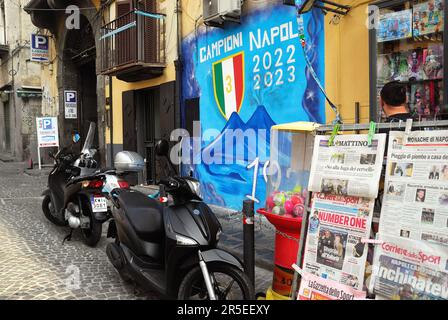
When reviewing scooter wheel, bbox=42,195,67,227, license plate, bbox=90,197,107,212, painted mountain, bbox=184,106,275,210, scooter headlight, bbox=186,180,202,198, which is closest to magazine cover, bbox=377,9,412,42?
painted mountain, bbox=184,106,275,210

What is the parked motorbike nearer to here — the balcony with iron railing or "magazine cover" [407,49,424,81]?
the balcony with iron railing

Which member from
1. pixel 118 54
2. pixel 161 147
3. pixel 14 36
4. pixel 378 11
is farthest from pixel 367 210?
pixel 14 36

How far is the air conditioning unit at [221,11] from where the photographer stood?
6555mm

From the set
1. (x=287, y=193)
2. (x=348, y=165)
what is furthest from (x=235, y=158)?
(x=348, y=165)

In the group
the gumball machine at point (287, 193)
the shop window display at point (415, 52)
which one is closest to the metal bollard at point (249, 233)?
the gumball machine at point (287, 193)

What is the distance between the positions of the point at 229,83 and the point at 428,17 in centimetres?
351

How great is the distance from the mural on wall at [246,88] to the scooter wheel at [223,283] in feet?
10.3

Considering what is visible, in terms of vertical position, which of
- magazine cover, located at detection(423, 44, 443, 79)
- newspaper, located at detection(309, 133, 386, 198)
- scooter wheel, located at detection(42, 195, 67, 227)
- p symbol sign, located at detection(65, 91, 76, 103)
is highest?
p symbol sign, located at detection(65, 91, 76, 103)

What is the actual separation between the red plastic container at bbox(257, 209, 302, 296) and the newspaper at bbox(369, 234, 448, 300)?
759 millimetres

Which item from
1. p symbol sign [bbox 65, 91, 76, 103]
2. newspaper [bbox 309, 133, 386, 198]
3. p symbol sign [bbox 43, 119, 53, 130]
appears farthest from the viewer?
p symbol sign [bbox 65, 91, 76, 103]

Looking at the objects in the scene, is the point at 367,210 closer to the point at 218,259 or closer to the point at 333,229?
the point at 333,229

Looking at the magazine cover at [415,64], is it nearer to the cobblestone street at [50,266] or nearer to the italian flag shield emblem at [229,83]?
the cobblestone street at [50,266]

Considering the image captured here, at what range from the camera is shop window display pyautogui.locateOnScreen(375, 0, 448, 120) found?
4293mm

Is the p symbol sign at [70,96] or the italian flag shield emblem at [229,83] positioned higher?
the p symbol sign at [70,96]
